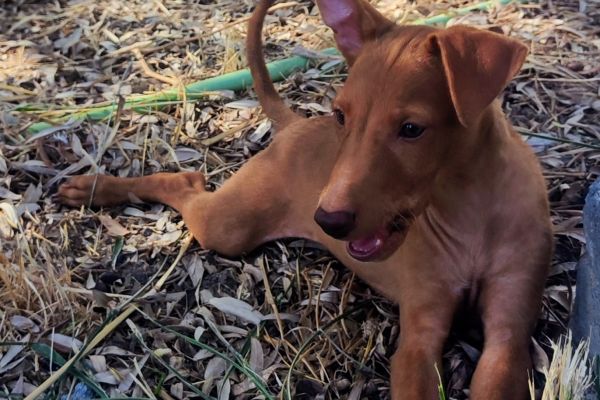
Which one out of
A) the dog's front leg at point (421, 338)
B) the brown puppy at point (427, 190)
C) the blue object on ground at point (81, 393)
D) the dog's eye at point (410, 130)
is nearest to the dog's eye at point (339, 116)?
the brown puppy at point (427, 190)

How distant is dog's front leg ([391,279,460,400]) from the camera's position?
3.20 m

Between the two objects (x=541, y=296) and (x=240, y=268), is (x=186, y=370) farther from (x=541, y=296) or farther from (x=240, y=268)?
(x=541, y=296)

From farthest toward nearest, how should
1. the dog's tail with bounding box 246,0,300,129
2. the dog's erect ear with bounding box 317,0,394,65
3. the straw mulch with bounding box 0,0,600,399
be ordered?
the dog's tail with bounding box 246,0,300,129 < the straw mulch with bounding box 0,0,600,399 < the dog's erect ear with bounding box 317,0,394,65

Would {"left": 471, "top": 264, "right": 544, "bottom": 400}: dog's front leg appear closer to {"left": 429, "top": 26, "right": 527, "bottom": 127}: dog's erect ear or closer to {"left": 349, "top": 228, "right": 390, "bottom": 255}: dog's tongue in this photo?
{"left": 349, "top": 228, "right": 390, "bottom": 255}: dog's tongue

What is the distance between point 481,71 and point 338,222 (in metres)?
0.62

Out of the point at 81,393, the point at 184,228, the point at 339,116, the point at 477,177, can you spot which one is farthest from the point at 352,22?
the point at 81,393

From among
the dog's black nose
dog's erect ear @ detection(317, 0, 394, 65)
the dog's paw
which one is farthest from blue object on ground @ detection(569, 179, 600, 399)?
the dog's paw

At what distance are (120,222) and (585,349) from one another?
2.24 m

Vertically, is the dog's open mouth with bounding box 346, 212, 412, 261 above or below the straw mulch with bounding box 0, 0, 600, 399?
above

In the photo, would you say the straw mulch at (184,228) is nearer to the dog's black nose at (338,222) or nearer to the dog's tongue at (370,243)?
the dog's tongue at (370,243)

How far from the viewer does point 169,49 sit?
18.4 feet

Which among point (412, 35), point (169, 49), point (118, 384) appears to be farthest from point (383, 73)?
point (169, 49)

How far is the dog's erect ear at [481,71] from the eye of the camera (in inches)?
113

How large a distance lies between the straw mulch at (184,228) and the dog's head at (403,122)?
690mm
